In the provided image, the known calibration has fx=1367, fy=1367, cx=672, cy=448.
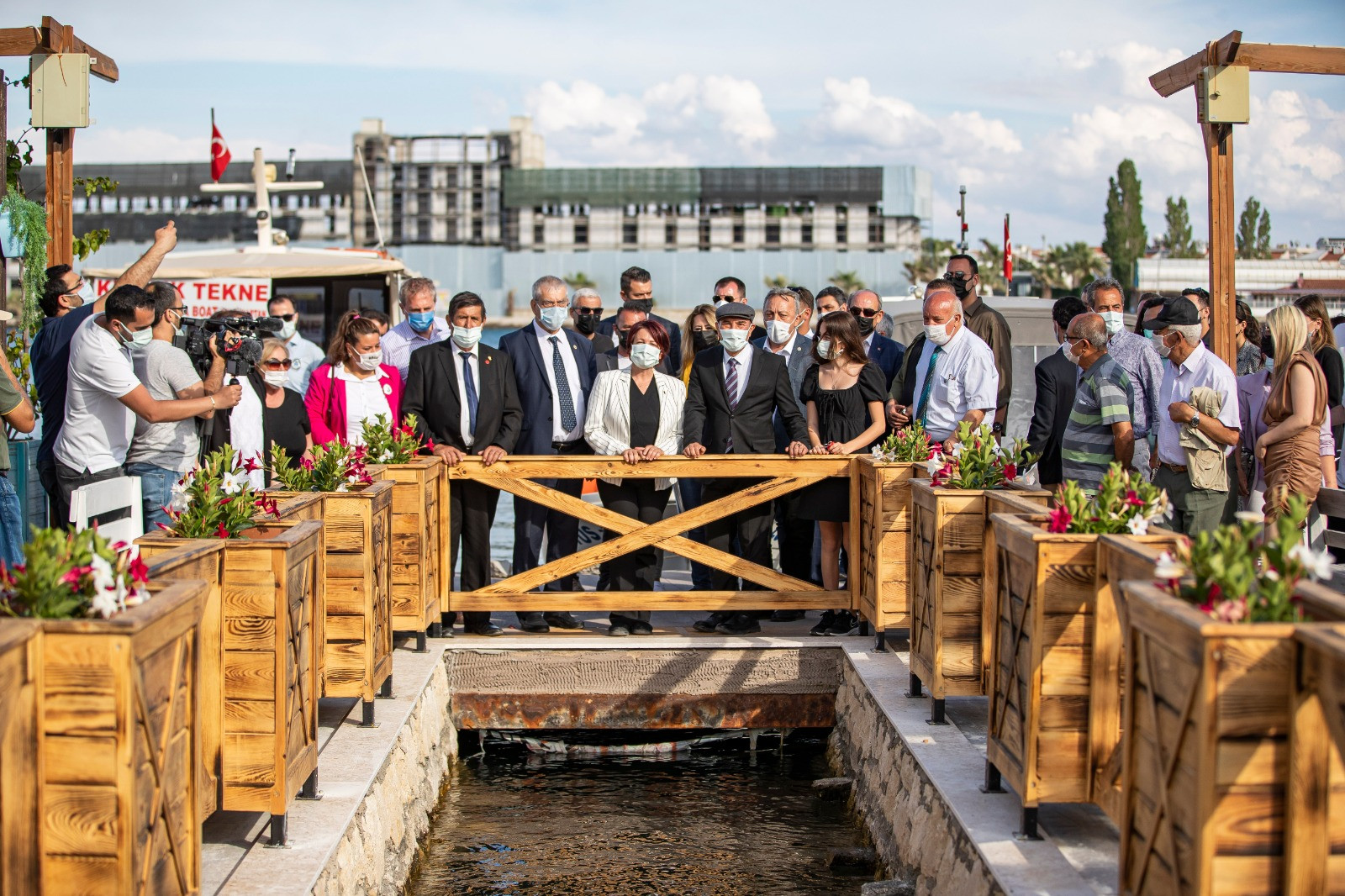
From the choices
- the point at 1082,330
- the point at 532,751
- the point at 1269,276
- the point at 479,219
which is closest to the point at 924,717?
the point at 1082,330

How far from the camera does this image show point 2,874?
3172mm

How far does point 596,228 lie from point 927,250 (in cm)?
2806

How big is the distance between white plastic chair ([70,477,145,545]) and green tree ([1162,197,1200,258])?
101 m

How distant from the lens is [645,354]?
27.1ft

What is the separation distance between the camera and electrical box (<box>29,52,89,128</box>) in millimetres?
9945

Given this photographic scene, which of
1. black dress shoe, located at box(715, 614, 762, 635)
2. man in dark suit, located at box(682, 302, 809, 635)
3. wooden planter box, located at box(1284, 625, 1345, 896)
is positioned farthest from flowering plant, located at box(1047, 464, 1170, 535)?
black dress shoe, located at box(715, 614, 762, 635)

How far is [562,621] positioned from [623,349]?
2027 millimetres

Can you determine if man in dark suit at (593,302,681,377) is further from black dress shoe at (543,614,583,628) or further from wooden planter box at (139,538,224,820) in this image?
wooden planter box at (139,538,224,820)

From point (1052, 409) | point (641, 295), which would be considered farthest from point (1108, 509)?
point (641, 295)

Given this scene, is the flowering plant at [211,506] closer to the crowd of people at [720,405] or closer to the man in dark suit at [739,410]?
the crowd of people at [720,405]

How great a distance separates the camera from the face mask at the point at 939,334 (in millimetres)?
8164

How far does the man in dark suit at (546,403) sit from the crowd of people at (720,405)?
0.05ft

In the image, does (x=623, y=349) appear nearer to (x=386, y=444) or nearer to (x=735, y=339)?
(x=735, y=339)

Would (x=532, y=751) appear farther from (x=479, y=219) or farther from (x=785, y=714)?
(x=479, y=219)
